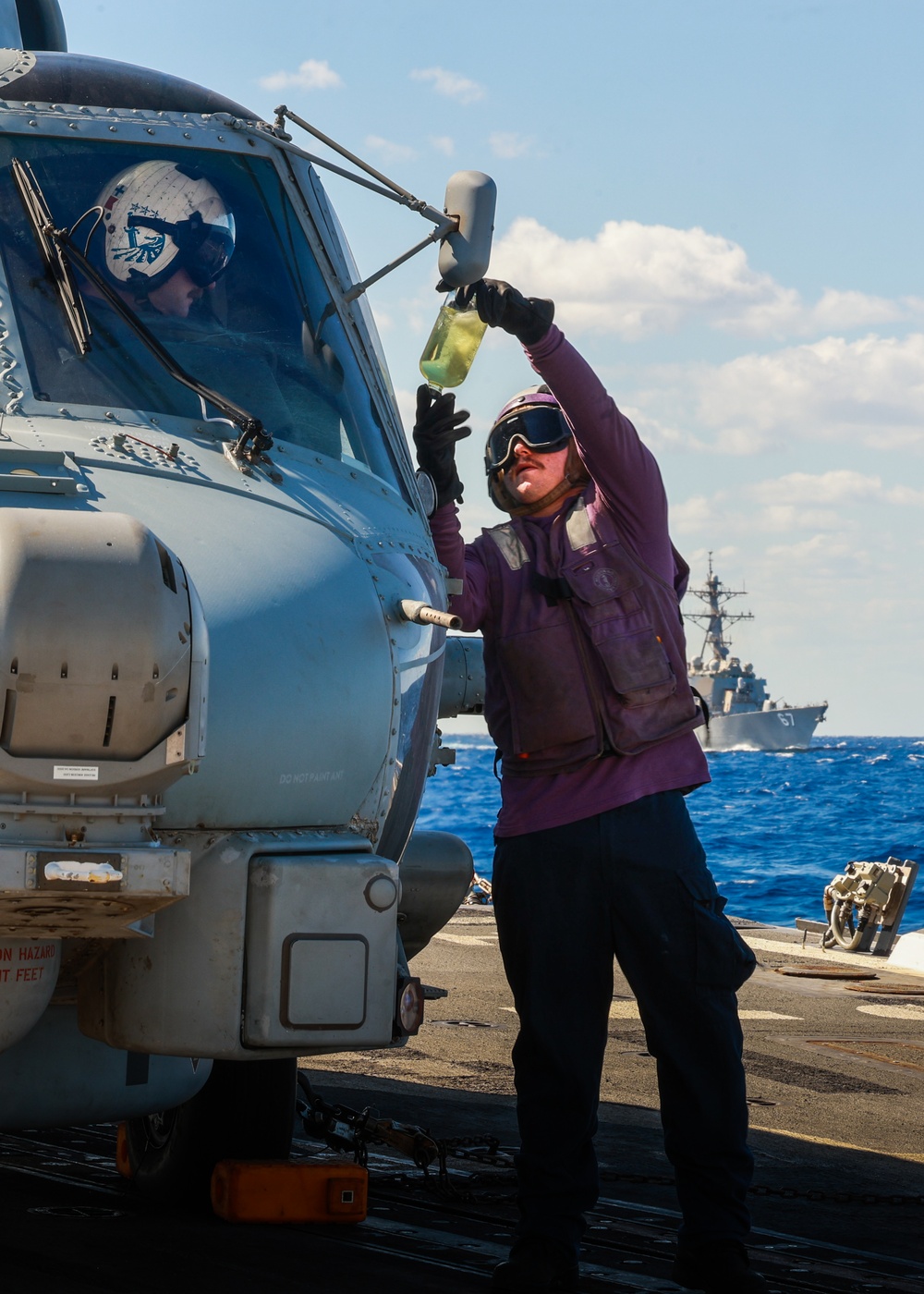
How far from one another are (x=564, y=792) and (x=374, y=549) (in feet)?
2.96

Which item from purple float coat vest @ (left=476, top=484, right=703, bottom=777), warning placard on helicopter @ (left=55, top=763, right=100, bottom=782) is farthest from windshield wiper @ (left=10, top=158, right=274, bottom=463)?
warning placard on helicopter @ (left=55, top=763, right=100, bottom=782)

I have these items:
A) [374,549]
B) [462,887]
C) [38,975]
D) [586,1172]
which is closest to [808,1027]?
[462,887]

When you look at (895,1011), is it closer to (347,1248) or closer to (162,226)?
(347,1248)

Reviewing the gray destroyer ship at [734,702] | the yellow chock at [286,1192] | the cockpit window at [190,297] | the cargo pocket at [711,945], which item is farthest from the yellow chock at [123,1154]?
the gray destroyer ship at [734,702]

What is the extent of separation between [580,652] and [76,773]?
192cm

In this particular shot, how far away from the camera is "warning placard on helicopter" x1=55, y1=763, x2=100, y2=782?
2885mm

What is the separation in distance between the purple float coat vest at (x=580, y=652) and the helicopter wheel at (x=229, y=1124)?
1.10 m

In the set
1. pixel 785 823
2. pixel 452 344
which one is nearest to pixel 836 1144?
pixel 452 344

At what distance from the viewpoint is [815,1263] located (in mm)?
4574

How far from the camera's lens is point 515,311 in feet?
14.6

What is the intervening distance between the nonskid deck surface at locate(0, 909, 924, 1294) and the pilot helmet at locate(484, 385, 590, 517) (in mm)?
1674

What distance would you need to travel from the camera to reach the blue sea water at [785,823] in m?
37.1

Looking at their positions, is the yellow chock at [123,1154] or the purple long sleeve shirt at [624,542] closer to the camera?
the purple long sleeve shirt at [624,542]

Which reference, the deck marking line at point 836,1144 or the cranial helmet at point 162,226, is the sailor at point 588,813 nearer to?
the cranial helmet at point 162,226
